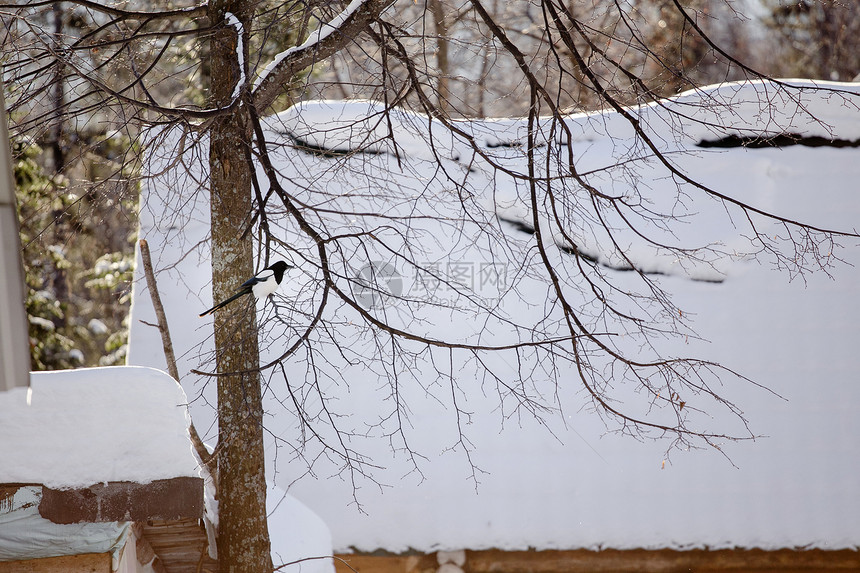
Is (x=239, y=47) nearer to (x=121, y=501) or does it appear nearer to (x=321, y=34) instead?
(x=321, y=34)

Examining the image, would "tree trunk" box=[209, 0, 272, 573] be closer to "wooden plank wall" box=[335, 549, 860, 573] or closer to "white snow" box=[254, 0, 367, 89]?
"white snow" box=[254, 0, 367, 89]

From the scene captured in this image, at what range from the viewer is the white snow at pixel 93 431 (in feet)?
8.29

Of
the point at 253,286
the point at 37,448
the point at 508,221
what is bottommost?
the point at 37,448

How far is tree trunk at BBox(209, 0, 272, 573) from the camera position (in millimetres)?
3617

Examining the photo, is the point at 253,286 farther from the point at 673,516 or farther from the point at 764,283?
the point at 764,283

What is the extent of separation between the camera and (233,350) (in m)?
3.64

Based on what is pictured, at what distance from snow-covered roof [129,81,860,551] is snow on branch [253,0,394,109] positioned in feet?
4.99

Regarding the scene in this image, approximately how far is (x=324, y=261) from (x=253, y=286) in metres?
0.36

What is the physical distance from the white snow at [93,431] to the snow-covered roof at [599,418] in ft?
8.33

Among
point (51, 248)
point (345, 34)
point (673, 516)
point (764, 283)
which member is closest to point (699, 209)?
point (764, 283)

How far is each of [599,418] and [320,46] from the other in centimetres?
377

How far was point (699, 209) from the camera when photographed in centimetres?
609

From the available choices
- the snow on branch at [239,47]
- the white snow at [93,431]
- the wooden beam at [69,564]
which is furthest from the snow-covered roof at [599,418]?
the white snow at [93,431]

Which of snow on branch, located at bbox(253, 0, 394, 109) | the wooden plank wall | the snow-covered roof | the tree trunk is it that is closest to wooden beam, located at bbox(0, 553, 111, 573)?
the tree trunk
